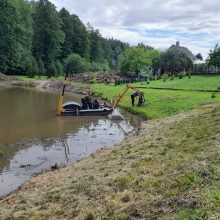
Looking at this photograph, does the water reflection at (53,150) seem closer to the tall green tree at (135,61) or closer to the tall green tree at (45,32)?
the tall green tree at (135,61)

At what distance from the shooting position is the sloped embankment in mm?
10156

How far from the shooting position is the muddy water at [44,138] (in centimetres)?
1936

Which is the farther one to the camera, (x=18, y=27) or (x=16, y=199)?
(x=18, y=27)

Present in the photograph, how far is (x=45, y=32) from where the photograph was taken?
340 ft

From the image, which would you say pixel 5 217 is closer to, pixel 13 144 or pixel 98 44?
pixel 13 144

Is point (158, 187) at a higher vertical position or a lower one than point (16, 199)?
higher

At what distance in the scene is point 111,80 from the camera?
7331 cm

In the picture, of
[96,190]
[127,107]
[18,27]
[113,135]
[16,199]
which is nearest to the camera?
[96,190]

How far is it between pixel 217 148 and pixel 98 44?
12055 cm

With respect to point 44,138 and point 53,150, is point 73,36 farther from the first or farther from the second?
point 53,150

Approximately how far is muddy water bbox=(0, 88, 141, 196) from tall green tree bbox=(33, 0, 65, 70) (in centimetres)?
6442

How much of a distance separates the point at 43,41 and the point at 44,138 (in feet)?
268

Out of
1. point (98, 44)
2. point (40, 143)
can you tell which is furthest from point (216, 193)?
point (98, 44)

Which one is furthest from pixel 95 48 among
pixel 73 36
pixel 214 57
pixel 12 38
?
pixel 214 57
